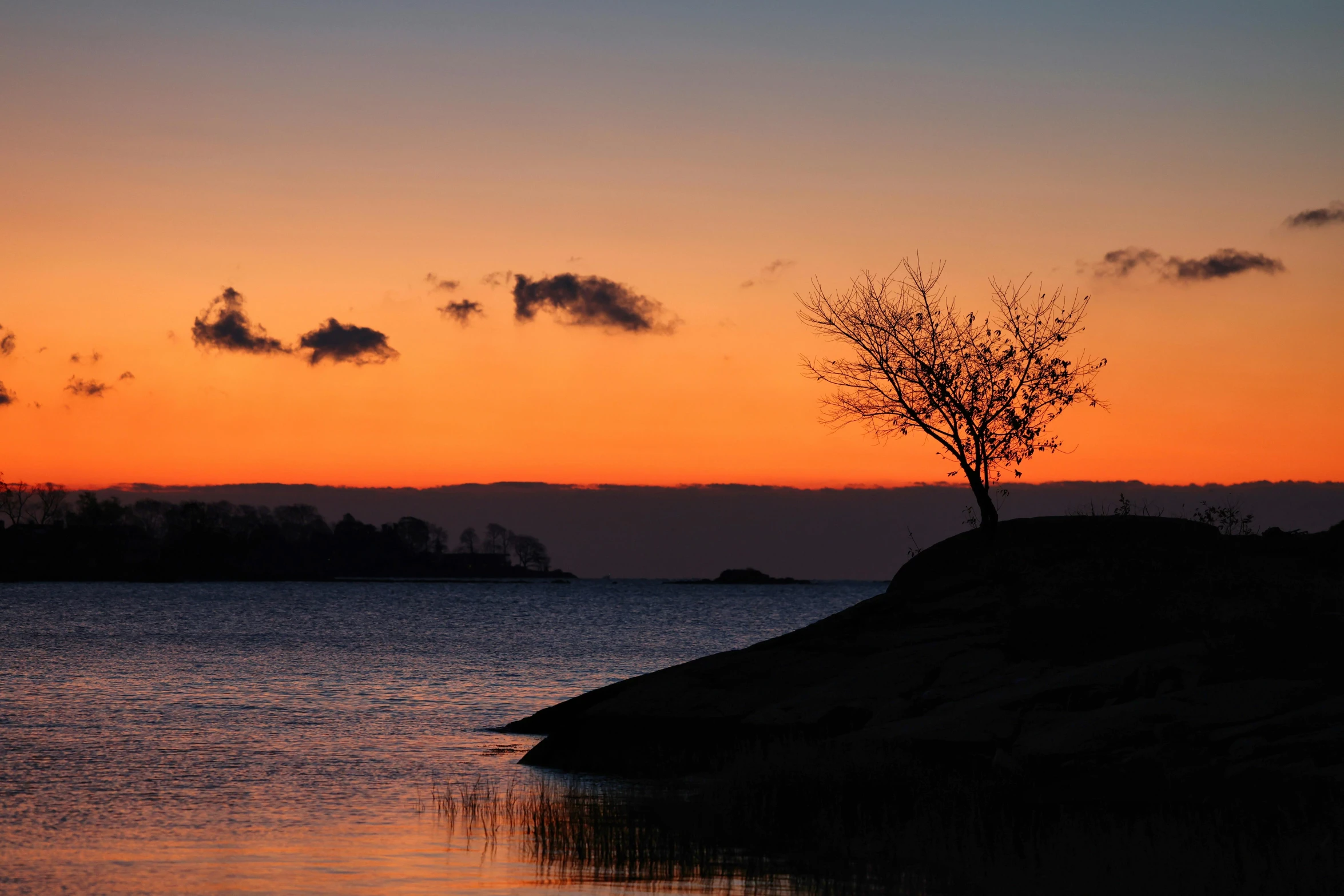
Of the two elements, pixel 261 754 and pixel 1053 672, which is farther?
pixel 261 754

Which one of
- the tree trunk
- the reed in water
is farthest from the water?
the tree trunk

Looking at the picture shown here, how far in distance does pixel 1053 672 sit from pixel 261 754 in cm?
2156

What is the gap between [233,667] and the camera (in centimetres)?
6569

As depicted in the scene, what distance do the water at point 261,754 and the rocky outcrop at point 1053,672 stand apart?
201 inches

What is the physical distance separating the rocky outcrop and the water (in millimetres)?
5096

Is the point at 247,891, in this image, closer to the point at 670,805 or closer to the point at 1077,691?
the point at 670,805

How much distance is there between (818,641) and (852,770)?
10.2 metres

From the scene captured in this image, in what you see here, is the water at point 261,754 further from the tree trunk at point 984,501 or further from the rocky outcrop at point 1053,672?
the tree trunk at point 984,501

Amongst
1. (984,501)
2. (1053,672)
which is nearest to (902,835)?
(1053,672)

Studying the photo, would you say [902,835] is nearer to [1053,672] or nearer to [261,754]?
[1053,672]

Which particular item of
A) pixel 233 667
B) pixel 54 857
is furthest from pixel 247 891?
pixel 233 667

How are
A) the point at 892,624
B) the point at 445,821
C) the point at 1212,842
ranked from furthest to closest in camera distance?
the point at 892,624
the point at 445,821
the point at 1212,842

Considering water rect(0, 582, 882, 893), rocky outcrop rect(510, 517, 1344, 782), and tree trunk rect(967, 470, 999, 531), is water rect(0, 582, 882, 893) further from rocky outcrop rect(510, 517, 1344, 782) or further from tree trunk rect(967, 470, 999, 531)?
tree trunk rect(967, 470, 999, 531)

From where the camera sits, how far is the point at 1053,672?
2569 centimetres
